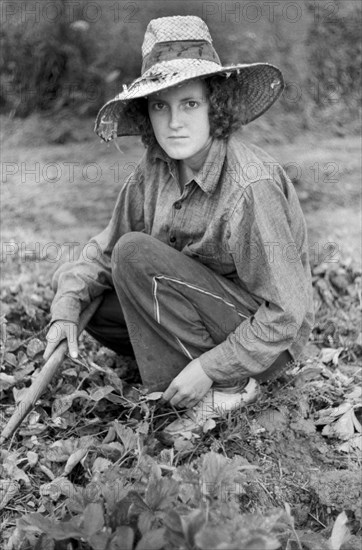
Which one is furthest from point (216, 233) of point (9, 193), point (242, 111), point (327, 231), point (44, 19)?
point (44, 19)

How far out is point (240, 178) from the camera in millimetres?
2383

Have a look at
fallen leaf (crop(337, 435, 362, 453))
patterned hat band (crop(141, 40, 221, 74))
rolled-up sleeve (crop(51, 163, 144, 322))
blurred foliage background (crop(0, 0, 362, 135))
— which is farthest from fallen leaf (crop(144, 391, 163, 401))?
blurred foliage background (crop(0, 0, 362, 135))

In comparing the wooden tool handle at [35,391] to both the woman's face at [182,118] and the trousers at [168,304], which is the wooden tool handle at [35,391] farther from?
the woman's face at [182,118]

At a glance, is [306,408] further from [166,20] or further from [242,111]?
[166,20]

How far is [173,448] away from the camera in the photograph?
2375 mm

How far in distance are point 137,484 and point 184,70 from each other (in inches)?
48.9

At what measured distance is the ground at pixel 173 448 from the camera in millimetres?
1812

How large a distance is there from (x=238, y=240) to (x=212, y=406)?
1.87ft

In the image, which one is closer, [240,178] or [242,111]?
[240,178]

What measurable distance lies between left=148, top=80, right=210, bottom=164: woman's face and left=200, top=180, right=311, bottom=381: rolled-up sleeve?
0.27 metres

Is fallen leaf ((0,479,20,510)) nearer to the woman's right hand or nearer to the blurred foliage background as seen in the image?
the woman's right hand

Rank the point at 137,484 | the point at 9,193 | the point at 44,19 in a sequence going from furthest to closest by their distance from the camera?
the point at 44,19, the point at 9,193, the point at 137,484

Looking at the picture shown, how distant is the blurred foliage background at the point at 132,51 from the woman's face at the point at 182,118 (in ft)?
10.9

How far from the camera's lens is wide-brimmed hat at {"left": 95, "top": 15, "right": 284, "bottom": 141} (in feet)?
7.75
